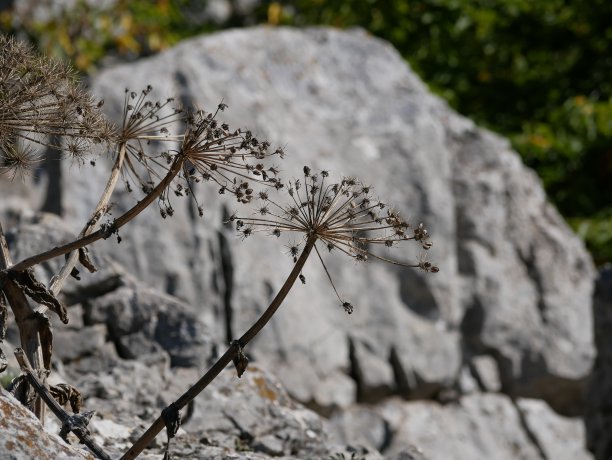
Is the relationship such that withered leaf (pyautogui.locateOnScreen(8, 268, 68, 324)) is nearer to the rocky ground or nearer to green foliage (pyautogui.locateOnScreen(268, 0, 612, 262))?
the rocky ground

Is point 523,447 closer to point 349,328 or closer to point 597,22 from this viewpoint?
point 349,328

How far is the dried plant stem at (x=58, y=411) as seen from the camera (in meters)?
3.69

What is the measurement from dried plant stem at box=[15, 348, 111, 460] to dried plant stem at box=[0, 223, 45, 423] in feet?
0.38

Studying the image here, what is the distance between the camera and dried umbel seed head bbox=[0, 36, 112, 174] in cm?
363

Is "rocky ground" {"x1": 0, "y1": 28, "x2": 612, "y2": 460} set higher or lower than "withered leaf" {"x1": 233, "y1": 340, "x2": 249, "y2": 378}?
higher

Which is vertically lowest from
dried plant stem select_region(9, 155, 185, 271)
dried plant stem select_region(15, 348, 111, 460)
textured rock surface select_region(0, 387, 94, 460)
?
textured rock surface select_region(0, 387, 94, 460)

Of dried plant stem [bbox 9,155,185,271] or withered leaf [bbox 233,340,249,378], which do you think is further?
withered leaf [bbox 233,340,249,378]

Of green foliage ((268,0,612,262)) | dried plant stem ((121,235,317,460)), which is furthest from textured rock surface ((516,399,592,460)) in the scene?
dried plant stem ((121,235,317,460))

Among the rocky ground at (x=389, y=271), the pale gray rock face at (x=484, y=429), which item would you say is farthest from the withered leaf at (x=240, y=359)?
A: the pale gray rock face at (x=484, y=429)

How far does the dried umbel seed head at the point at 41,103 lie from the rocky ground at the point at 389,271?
280cm

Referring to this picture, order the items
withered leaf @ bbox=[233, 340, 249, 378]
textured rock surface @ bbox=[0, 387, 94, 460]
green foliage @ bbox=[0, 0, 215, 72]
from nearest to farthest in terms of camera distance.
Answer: textured rock surface @ bbox=[0, 387, 94, 460] < withered leaf @ bbox=[233, 340, 249, 378] < green foliage @ bbox=[0, 0, 215, 72]

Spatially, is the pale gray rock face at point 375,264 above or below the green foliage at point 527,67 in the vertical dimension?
below

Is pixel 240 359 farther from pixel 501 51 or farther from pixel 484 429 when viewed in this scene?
pixel 501 51

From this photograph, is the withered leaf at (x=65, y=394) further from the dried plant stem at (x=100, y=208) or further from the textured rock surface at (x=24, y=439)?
the textured rock surface at (x=24, y=439)
